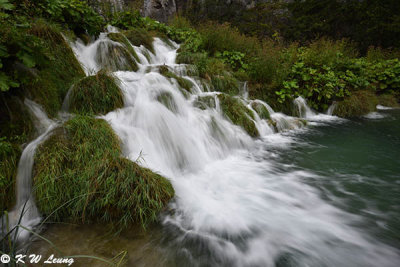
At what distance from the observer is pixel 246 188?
2861 mm

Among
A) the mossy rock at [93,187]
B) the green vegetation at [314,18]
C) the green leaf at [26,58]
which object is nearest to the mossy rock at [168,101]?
the mossy rock at [93,187]

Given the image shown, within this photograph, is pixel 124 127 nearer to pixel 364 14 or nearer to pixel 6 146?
pixel 6 146

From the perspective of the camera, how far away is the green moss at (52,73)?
292cm

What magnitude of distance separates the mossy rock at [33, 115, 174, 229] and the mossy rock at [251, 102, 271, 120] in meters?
3.83

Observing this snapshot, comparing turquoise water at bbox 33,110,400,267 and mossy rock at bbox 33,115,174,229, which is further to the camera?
mossy rock at bbox 33,115,174,229

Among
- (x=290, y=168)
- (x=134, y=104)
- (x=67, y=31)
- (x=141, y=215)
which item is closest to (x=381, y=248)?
(x=290, y=168)

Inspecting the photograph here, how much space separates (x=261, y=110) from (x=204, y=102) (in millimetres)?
1672

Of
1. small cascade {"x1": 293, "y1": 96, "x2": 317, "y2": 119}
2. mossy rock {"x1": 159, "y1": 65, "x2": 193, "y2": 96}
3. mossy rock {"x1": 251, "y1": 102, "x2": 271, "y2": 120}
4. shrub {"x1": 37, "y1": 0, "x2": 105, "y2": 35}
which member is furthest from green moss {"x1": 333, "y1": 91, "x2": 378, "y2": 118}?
shrub {"x1": 37, "y1": 0, "x2": 105, "y2": 35}

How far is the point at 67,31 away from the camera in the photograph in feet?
16.3

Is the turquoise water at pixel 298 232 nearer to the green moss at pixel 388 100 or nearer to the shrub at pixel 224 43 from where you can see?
the shrub at pixel 224 43

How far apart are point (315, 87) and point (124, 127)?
6.22 metres

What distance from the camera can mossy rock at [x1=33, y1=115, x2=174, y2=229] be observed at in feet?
6.60

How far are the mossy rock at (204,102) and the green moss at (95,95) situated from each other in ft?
5.92

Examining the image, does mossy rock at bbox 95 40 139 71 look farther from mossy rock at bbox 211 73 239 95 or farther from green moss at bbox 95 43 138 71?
mossy rock at bbox 211 73 239 95
